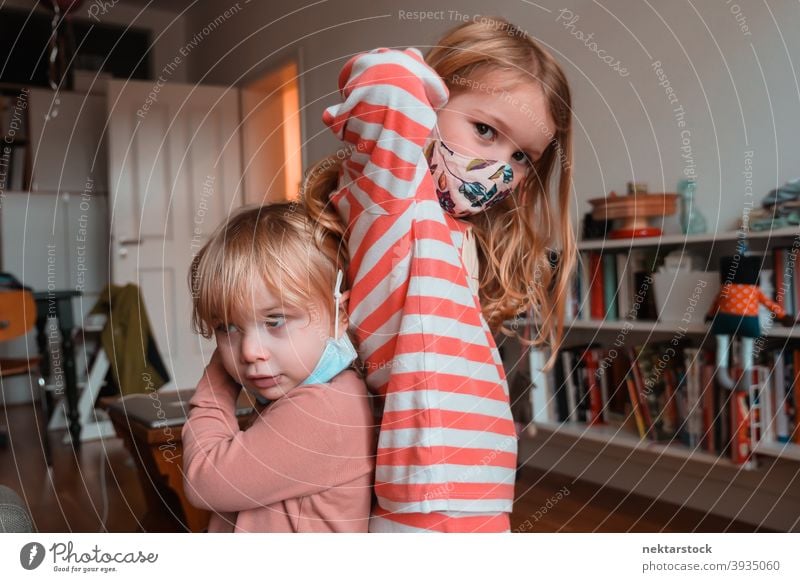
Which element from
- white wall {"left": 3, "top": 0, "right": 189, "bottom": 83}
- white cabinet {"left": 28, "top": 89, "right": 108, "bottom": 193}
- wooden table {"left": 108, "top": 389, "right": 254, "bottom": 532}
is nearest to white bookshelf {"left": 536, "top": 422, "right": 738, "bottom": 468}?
wooden table {"left": 108, "top": 389, "right": 254, "bottom": 532}

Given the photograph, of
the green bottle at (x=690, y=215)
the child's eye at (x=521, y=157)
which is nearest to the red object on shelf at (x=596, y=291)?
the green bottle at (x=690, y=215)

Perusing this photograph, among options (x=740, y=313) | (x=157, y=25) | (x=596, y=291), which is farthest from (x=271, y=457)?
(x=157, y=25)

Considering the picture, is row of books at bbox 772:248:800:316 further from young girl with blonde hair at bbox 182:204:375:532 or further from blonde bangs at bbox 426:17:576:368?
young girl with blonde hair at bbox 182:204:375:532

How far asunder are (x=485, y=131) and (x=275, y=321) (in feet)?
0.70

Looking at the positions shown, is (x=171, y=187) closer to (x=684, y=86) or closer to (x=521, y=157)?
(x=684, y=86)

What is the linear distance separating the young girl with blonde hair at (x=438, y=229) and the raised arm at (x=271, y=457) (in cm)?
4

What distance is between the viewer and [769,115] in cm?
133

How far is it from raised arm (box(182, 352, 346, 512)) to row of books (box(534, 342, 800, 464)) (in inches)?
36.4

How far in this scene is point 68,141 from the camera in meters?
3.55

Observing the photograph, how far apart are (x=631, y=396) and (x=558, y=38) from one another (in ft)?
2.61

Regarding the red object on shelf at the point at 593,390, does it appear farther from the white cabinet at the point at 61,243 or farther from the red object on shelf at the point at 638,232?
the white cabinet at the point at 61,243

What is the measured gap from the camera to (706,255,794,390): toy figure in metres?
1.28

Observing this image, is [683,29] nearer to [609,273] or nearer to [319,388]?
[609,273]
